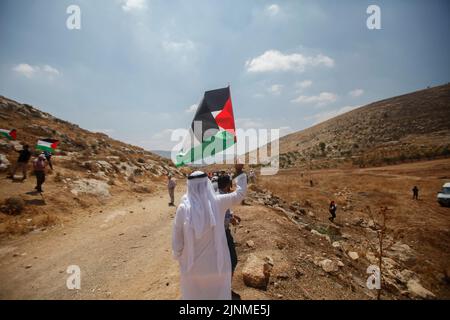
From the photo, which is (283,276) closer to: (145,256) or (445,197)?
(145,256)

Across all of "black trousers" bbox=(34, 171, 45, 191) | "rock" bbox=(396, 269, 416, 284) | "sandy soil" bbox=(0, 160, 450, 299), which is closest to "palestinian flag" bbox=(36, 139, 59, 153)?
"black trousers" bbox=(34, 171, 45, 191)

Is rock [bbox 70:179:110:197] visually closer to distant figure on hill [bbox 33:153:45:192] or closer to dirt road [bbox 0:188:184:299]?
distant figure on hill [bbox 33:153:45:192]

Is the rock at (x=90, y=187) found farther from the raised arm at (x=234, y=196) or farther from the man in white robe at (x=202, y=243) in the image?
the raised arm at (x=234, y=196)

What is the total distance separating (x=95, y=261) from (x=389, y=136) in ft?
218

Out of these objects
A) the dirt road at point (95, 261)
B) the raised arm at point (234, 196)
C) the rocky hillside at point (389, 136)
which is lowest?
the dirt road at point (95, 261)

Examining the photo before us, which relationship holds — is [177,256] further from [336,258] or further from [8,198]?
[8,198]

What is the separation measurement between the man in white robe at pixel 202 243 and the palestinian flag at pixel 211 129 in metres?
1.28

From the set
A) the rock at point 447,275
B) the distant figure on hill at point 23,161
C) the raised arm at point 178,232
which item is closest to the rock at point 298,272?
the raised arm at point 178,232

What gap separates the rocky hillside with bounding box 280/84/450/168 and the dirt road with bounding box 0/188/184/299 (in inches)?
1745

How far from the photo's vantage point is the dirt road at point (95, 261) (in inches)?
178

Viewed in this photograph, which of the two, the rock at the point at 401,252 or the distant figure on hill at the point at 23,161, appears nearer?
the distant figure on hill at the point at 23,161

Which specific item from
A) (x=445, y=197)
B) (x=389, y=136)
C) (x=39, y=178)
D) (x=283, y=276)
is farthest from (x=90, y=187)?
(x=389, y=136)
